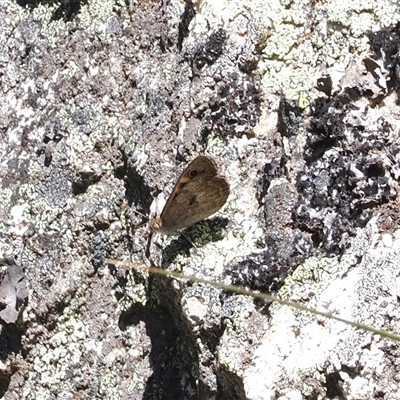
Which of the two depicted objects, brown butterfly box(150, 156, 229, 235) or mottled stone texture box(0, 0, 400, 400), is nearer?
mottled stone texture box(0, 0, 400, 400)

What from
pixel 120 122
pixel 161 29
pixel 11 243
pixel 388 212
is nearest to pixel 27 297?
pixel 11 243

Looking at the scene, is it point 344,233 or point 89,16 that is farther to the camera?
point 89,16

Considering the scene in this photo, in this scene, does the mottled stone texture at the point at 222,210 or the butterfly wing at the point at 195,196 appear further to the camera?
the butterfly wing at the point at 195,196

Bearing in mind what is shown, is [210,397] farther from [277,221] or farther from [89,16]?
[89,16]
